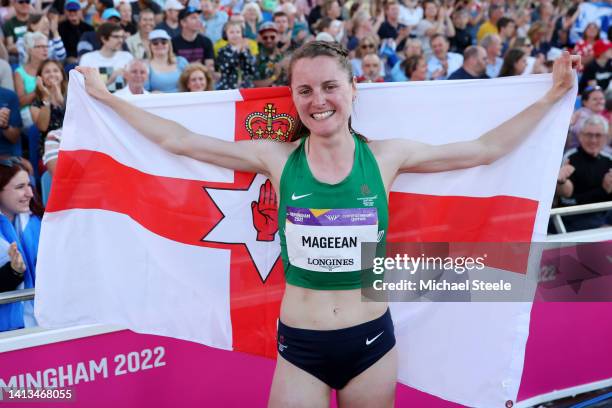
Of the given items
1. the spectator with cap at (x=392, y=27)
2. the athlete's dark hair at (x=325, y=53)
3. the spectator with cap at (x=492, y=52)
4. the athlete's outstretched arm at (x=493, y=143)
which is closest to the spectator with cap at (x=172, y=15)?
the spectator with cap at (x=392, y=27)

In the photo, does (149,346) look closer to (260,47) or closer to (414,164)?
(414,164)

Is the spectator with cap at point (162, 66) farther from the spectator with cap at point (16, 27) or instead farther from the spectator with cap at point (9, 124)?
the spectator with cap at point (16, 27)

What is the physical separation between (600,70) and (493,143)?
7631mm

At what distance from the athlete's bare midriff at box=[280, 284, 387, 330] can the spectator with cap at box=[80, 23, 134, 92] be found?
470 cm

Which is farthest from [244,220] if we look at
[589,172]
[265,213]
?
[589,172]

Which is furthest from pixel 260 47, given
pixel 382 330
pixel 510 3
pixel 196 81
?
pixel 510 3

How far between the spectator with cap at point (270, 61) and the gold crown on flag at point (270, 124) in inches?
155

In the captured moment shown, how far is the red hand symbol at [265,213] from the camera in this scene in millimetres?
3629

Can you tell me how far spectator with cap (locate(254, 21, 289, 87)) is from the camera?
7805 mm

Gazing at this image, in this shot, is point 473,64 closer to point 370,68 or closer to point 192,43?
point 370,68

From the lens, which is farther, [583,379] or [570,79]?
[583,379]

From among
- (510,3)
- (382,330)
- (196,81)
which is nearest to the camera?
(382,330)

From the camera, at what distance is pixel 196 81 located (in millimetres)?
6426

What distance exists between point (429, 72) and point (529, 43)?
2300 millimetres
